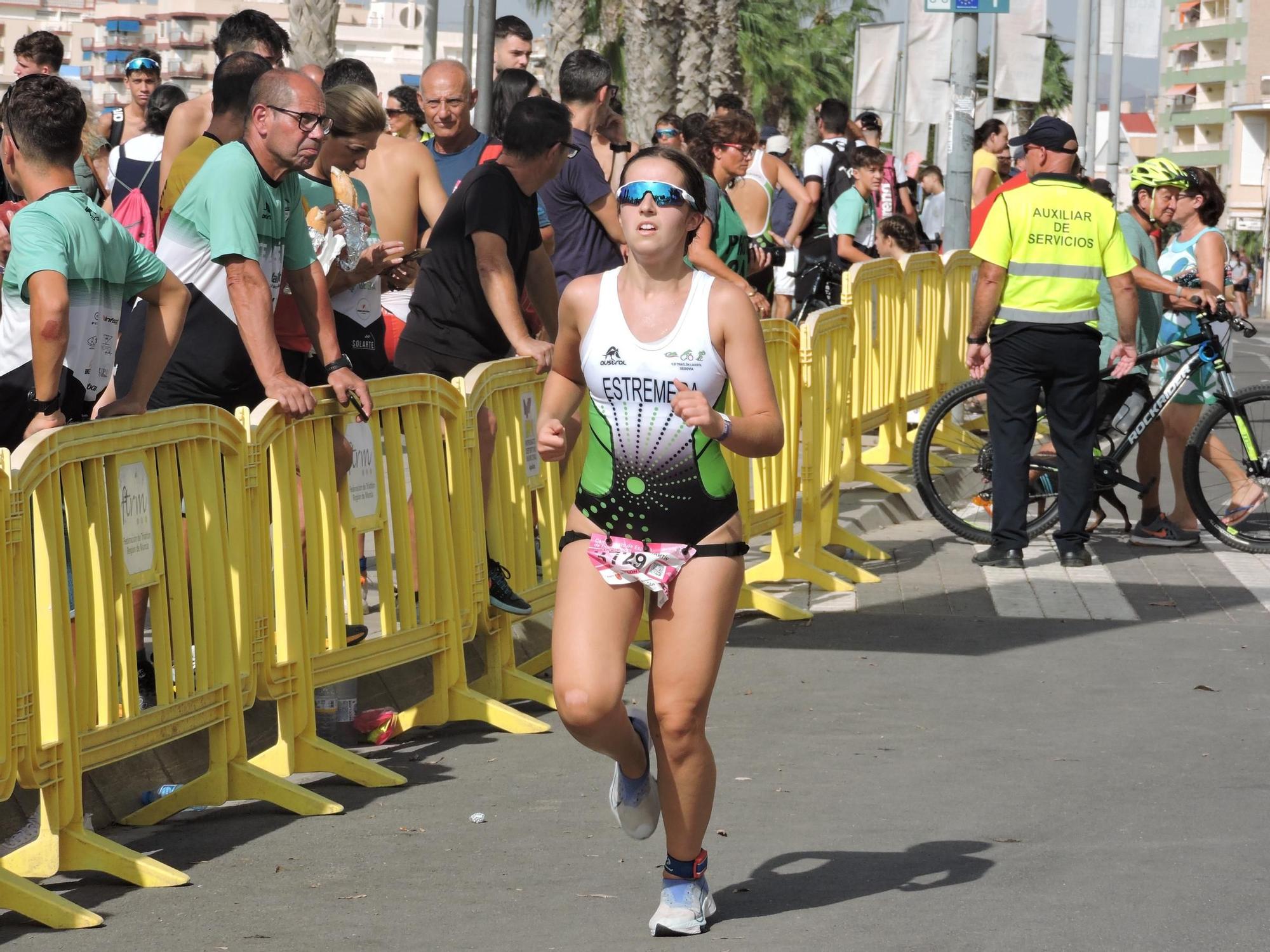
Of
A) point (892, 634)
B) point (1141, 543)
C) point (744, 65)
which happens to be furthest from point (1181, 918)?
point (744, 65)

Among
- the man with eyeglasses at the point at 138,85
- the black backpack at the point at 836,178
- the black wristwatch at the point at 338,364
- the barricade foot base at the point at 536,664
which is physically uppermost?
the man with eyeglasses at the point at 138,85

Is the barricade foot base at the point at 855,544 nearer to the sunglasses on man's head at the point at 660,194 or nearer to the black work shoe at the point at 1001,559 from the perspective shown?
the black work shoe at the point at 1001,559

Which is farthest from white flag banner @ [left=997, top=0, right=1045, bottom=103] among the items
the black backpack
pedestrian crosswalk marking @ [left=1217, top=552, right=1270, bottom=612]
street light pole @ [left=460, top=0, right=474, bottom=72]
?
street light pole @ [left=460, top=0, right=474, bottom=72]

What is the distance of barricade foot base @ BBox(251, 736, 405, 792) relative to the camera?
20.8 feet

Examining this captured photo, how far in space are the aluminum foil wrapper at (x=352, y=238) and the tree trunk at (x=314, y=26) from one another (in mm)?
14150

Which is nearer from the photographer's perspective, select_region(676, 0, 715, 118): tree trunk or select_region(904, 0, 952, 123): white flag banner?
select_region(904, 0, 952, 123): white flag banner

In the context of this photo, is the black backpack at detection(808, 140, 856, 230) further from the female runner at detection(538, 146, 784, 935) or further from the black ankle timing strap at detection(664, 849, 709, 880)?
the black ankle timing strap at detection(664, 849, 709, 880)

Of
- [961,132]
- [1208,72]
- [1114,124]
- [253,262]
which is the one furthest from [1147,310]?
[1208,72]

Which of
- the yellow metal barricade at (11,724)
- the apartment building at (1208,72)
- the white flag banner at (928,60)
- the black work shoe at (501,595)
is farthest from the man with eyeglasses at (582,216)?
the apartment building at (1208,72)

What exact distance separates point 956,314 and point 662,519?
976 centimetres

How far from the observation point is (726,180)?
470 inches

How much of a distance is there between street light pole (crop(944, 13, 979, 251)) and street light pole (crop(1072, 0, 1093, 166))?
17582mm

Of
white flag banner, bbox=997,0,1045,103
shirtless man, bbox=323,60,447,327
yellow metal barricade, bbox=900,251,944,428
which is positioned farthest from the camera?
white flag banner, bbox=997,0,1045,103

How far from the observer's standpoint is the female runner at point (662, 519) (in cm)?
485
